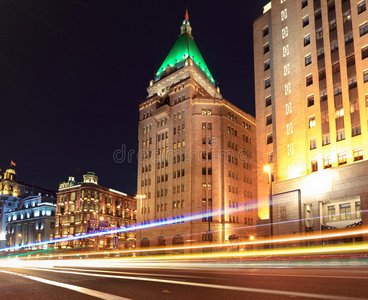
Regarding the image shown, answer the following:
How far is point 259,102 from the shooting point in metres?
50.0

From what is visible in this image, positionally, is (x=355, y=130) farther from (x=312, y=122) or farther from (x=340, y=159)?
(x=312, y=122)

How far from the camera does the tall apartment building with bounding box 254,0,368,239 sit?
3566 cm

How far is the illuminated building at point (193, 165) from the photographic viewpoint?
71.2 meters

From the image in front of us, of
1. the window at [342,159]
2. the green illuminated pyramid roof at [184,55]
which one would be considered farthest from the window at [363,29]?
the green illuminated pyramid roof at [184,55]

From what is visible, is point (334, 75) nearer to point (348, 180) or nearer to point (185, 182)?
point (348, 180)

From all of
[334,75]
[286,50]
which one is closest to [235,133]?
[286,50]

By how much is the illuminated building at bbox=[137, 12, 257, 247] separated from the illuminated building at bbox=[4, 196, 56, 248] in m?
51.5

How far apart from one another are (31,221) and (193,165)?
7551 centimetres

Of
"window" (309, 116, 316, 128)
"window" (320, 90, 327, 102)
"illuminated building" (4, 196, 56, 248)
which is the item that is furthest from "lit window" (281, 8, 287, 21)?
"illuminated building" (4, 196, 56, 248)

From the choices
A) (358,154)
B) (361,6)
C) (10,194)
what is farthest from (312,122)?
(10,194)

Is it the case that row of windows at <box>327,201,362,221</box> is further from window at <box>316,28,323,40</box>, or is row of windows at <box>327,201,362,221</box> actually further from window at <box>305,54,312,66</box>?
window at <box>316,28,323,40</box>

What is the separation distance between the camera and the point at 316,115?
133 feet

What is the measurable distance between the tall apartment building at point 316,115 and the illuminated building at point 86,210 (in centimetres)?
6825

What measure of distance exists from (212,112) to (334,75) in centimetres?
3963
